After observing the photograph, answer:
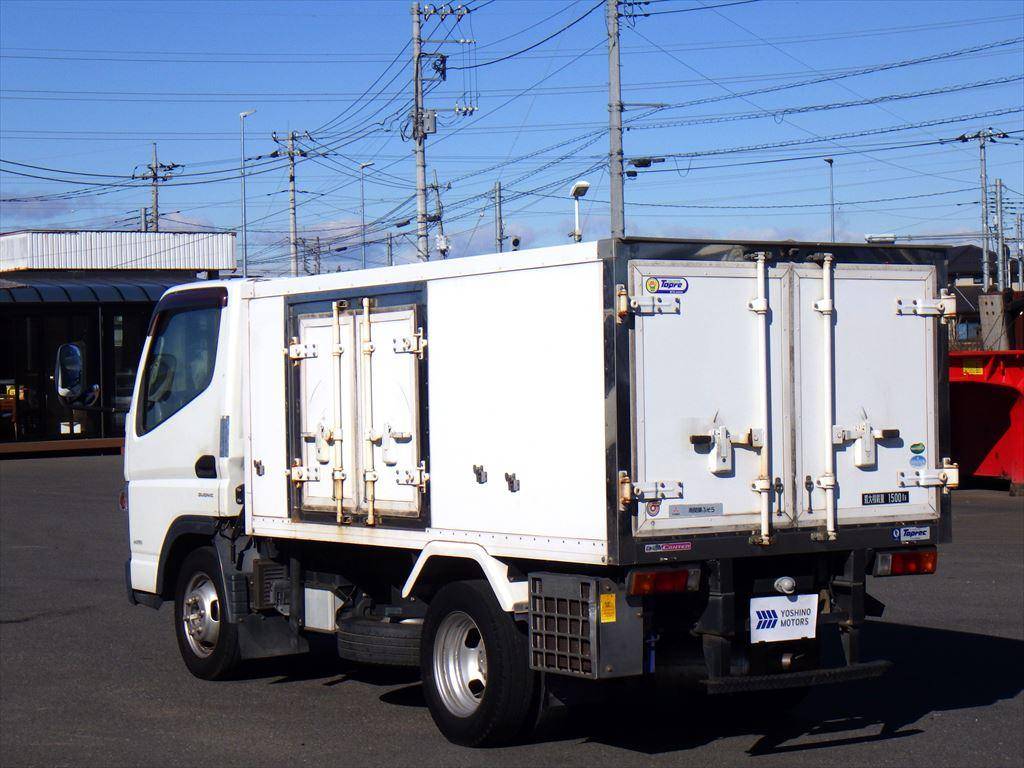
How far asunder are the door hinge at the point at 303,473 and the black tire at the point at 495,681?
1.34m

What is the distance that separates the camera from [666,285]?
6.74m

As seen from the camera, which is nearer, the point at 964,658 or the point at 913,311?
the point at 913,311

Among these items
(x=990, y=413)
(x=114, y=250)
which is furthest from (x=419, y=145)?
(x=114, y=250)

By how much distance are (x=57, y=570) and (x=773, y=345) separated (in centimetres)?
1044

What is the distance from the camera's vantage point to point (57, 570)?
1506 cm

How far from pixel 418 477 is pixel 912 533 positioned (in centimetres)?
271

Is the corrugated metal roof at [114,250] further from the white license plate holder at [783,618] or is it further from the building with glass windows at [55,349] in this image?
the white license plate holder at [783,618]

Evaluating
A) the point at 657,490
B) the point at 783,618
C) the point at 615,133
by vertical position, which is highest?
the point at 615,133

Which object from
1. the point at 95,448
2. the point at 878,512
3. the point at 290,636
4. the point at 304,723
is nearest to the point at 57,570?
the point at 290,636

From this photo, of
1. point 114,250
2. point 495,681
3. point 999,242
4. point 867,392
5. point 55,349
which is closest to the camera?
point 495,681

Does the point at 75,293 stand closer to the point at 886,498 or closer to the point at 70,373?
the point at 70,373

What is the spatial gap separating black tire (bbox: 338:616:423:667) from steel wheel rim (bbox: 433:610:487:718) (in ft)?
1.61

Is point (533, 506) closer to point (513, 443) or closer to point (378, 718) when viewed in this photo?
point (513, 443)

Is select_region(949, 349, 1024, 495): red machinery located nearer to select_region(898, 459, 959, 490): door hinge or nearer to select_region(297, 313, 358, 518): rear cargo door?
select_region(898, 459, 959, 490): door hinge
